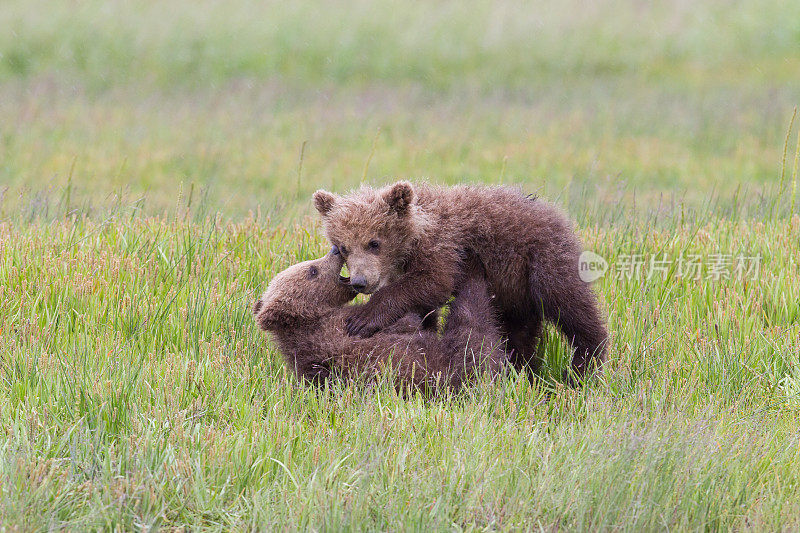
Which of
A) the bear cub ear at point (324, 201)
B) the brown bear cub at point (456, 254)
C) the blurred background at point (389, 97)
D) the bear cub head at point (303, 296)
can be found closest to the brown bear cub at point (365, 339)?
the bear cub head at point (303, 296)

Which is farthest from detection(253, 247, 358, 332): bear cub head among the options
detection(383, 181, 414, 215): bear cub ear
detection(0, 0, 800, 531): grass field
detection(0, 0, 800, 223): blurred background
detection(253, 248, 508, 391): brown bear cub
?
detection(0, 0, 800, 223): blurred background

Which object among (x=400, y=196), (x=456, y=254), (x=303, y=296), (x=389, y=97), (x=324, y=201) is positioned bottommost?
(x=389, y=97)

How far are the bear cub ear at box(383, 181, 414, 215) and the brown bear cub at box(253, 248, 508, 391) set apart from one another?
0.47 meters

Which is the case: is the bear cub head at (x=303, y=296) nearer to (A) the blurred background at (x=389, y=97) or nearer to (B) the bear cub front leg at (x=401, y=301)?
(B) the bear cub front leg at (x=401, y=301)

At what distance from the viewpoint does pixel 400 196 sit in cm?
507

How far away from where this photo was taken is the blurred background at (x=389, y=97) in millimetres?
15664

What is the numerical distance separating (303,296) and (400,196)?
2.59ft

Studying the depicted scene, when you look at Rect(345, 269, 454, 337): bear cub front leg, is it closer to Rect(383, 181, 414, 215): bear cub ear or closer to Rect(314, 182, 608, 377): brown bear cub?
Rect(314, 182, 608, 377): brown bear cub

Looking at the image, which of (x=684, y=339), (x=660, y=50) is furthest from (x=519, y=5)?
(x=684, y=339)

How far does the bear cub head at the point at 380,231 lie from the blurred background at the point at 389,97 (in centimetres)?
337

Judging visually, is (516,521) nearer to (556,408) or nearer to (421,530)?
(421,530)

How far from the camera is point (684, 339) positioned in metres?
5.55

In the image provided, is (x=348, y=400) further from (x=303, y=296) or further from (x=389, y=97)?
(x=389, y=97)

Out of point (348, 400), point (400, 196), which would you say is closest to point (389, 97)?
point (400, 196)
